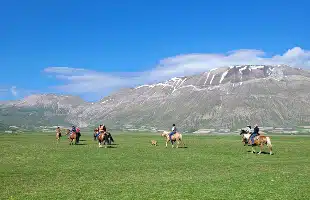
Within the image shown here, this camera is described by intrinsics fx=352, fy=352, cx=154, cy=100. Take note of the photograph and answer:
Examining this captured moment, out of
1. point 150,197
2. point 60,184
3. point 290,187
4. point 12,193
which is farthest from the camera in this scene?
point 60,184

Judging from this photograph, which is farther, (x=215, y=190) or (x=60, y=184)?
(x=60, y=184)

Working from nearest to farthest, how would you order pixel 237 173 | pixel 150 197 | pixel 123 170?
1. pixel 150 197
2. pixel 237 173
3. pixel 123 170

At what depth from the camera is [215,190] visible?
21.8m

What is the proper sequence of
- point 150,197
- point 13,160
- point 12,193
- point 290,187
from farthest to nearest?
1. point 13,160
2. point 290,187
3. point 12,193
4. point 150,197

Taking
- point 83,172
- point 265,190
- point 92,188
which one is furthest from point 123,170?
point 265,190

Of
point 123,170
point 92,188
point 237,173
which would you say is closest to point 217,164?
point 237,173

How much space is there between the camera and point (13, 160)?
38.5 meters

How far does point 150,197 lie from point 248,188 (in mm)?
6609

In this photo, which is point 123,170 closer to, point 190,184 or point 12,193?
point 190,184

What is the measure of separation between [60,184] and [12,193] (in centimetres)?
377

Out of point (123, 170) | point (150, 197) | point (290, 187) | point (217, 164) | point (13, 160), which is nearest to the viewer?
point (150, 197)

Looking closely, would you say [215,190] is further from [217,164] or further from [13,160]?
[13,160]

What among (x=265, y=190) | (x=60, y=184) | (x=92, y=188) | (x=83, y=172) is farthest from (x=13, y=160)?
(x=265, y=190)

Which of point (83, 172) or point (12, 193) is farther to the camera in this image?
point (83, 172)
